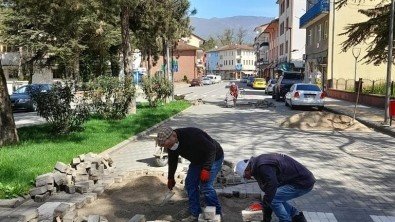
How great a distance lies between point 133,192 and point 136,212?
101cm

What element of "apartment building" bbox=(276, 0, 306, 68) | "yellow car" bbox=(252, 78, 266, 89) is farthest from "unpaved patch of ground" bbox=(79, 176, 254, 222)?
"yellow car" bbox=(252, 78, 266, 89)

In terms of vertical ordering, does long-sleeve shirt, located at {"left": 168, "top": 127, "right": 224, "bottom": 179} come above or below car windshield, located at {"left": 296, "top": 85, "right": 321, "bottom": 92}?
above

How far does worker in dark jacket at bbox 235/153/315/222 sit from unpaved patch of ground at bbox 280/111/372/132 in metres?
12.1

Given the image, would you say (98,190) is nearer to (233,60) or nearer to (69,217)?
(69,217)

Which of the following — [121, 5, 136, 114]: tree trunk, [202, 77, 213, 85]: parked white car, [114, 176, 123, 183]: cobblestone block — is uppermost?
[121, 5, 136, 114]: tree trunk

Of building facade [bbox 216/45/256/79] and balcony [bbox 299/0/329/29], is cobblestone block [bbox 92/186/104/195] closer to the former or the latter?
balcony [bbox 299/0/329/29]

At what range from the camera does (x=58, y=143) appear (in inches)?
460

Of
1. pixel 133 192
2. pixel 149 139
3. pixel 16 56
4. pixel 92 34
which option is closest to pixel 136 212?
pixel 133 192

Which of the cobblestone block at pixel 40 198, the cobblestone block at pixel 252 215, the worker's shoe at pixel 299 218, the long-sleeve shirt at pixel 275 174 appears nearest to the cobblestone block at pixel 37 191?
the cobblestone block at pixel 40 198

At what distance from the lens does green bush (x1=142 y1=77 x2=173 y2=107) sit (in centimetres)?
2447

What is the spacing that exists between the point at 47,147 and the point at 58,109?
90.7 inches

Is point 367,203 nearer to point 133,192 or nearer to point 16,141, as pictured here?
point 133,192

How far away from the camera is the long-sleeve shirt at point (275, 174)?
491 cm

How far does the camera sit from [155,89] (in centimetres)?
2522
